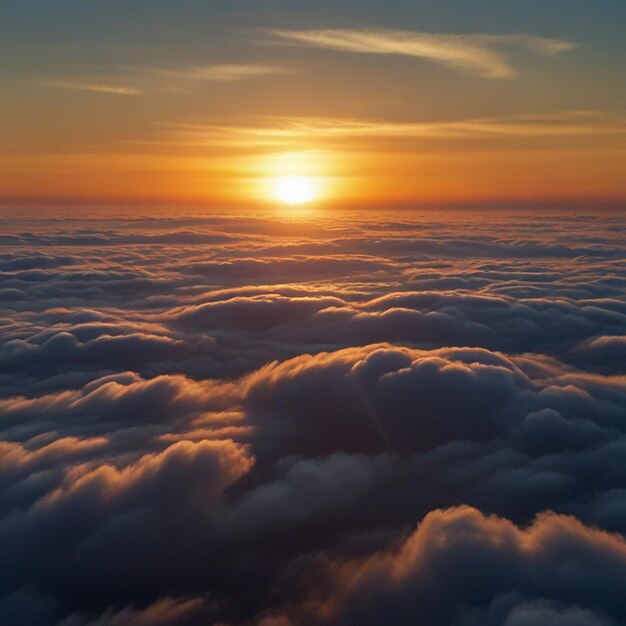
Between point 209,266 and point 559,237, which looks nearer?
point 209,266

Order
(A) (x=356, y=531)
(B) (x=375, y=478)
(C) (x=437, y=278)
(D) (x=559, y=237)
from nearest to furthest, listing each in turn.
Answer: (A) (x=356, y=531) → (B) (x=375, y=478) → (C) (x=437, y=278) → (D) (x=559, y=237)

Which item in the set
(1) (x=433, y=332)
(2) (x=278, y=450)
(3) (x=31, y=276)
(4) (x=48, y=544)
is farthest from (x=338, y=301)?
(3) (x=31, y=276)

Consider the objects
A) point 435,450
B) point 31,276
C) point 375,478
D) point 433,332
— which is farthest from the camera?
point 31,276

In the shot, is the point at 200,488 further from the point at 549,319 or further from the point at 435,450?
the point at 549,319

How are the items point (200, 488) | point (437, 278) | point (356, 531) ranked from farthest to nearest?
point (437, 278), point (200, 488), point (356, 531)

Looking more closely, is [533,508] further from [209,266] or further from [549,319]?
[209,266]

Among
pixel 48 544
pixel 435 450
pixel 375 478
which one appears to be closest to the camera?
pixel 48 544

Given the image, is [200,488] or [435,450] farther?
[435,450]

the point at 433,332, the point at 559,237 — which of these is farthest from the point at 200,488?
the point at 559,237
